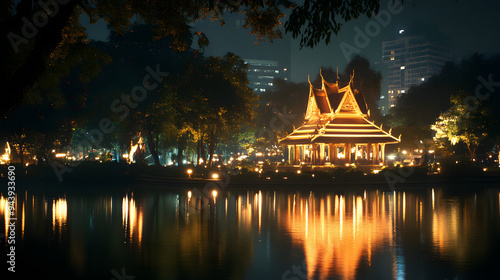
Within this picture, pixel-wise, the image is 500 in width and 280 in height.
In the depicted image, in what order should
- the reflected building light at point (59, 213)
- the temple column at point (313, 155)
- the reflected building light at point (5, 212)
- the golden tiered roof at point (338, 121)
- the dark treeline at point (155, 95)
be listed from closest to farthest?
the reflected building light at point (5, 212), the reflected building light at point (59, 213), the dark treeline at point (155, 95), the golden tiered roof at point (338, 121), the temple column at point (313, 155)

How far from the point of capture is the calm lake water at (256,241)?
10891 millimetres

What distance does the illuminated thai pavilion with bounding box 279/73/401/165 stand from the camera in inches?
2015

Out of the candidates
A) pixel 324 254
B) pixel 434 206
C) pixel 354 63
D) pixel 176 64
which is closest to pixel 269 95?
pixel 354 63

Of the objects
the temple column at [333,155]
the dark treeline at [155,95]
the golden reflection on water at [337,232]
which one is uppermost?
the dark treeline at [155,95]

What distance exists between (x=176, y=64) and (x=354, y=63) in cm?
4003

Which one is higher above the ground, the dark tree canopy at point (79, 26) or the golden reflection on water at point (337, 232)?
the dark tree canopy at point (79, 26)

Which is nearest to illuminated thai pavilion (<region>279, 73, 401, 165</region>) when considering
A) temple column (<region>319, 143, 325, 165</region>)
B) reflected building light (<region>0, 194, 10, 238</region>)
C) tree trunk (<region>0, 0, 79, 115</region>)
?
temple column (<region>319, 143, 325, 165</region>)

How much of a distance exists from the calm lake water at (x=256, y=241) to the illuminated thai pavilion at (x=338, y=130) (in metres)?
26.0

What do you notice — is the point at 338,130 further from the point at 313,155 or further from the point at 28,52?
the point at 28,52

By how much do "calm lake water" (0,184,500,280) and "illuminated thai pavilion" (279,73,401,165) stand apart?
26021mm

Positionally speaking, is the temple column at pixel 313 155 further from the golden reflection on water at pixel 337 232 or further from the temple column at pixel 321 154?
the golden reflection on water at pixel 337 232

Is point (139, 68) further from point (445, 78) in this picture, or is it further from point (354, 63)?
point (445, 78)

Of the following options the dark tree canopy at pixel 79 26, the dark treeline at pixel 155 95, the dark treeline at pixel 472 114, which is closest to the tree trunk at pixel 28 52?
the dark tree canopy at pixel 79 26

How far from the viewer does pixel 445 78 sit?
8238 centimetres
